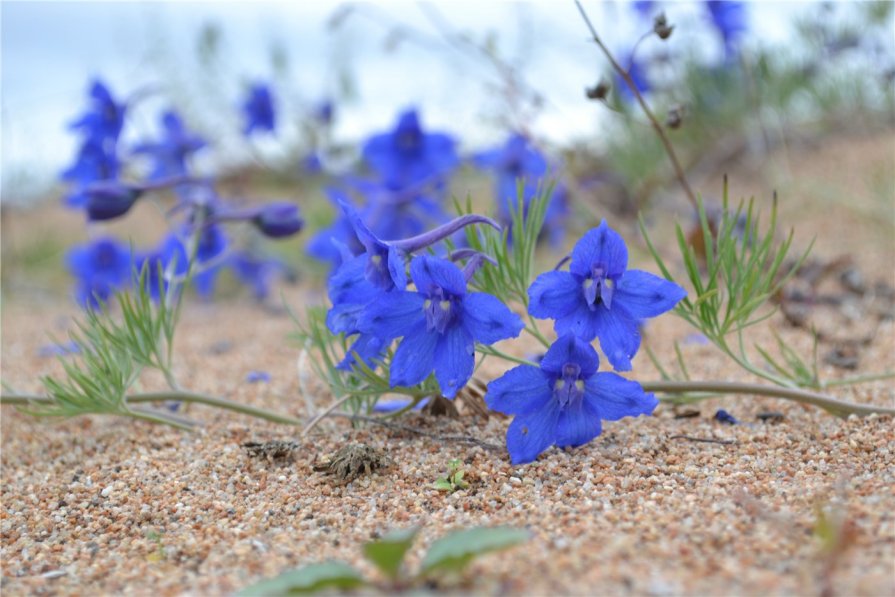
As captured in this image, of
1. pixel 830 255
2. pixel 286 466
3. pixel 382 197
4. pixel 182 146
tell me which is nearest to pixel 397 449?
pixel 286 466

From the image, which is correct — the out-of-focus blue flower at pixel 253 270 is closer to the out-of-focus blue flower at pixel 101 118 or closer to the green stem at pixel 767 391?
the out-of-focus blue flower at pixel 101 118

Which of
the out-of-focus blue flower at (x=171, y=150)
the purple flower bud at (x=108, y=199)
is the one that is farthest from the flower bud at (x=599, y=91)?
the out-of-focus blue flower at (x=171, y=150)

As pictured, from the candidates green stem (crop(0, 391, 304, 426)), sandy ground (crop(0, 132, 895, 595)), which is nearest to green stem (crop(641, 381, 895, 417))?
sandy ground (crop(0, 132, 895, 595))

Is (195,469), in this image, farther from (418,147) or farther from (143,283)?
(418,147)

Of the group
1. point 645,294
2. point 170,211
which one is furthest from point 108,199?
point 645,294

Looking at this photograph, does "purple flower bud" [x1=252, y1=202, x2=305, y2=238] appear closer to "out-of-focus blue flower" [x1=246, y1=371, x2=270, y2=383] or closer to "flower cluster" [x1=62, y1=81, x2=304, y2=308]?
"flower cluster" [x1=62, y1=81, x2=304, y2=308]

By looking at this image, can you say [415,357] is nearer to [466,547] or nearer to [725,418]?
[466,547]

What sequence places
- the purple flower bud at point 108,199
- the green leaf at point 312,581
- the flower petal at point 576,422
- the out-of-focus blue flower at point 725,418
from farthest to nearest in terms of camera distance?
the purple flower bud at point 108,199 → the out-of-focus blue flower at point 725,418 → the flower petal at point 576,422 → the green leaf at point 312,581
